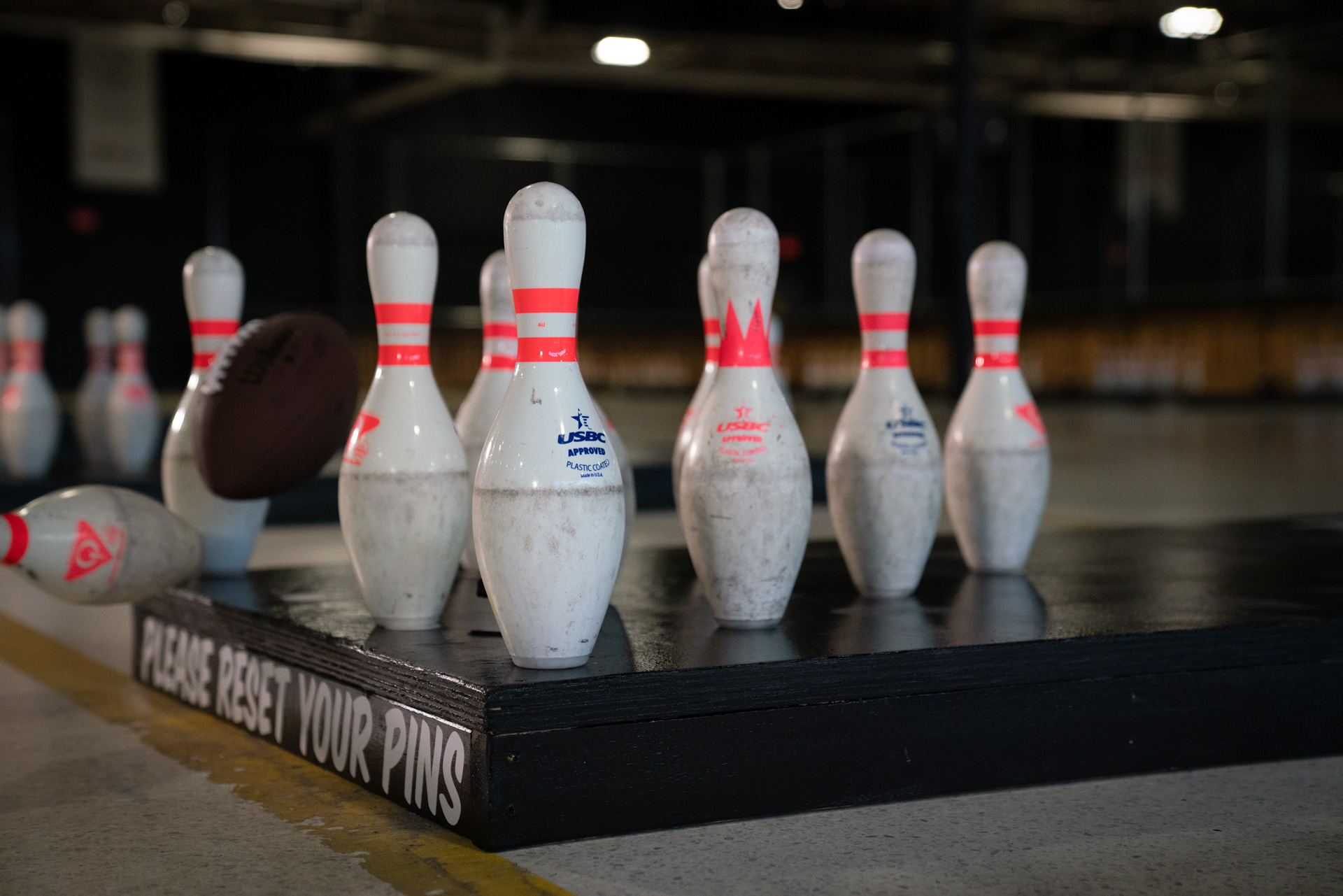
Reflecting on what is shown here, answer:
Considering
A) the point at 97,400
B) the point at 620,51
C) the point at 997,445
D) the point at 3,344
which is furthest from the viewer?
the point at 620,51

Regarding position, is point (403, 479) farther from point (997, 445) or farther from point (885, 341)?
point (997, 445)

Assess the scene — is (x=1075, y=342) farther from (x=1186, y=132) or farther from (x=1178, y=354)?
(x=1186, y=132)

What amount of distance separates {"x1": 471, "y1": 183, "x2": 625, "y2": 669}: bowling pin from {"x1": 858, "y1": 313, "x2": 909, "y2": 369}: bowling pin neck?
625 millimetres

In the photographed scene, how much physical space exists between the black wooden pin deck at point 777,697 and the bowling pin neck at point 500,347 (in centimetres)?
39

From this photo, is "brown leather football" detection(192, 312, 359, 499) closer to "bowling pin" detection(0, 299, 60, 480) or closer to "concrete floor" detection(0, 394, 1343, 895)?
"concrete floor" detection(0, 394, 1343, 895)

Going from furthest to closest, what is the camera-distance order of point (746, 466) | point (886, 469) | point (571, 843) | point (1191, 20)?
point (1191, 20), point (886, 469), point (746, 466), point (571, 843)

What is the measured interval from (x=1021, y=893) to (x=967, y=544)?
3.26 ft

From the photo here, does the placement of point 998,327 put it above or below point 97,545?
above

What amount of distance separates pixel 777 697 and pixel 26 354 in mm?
3594

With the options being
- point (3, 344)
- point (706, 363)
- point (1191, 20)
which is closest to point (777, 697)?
point (706, 363)

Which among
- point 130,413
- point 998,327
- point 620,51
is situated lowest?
point 130,413

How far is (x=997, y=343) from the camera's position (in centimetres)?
223

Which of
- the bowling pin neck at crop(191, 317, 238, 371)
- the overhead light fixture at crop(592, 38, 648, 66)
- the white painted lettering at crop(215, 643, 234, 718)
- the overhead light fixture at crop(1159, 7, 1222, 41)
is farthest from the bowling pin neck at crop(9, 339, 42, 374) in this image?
the overhead light fixture at crop(1159, 7, 1222, 41)

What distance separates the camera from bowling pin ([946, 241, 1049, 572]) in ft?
7.14
